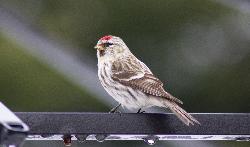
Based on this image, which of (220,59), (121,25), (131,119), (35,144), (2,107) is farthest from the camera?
(220,59)

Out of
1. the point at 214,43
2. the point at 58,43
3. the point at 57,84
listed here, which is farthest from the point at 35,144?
the point at 214,43

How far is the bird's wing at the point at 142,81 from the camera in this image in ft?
7.73

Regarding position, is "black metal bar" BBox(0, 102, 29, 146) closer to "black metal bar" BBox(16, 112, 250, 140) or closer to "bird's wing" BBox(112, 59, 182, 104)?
"black metal bar" BBox(16, 112, 250, 140)

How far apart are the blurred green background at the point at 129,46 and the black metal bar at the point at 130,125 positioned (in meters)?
2.34

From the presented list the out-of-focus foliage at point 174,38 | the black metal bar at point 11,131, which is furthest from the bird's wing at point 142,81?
the out-of-focus foliage at point 174,38

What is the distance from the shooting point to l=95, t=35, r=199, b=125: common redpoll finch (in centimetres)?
237

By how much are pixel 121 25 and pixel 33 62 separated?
1.58ft

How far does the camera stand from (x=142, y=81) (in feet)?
8.08

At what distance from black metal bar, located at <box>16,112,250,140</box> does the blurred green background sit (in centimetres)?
234

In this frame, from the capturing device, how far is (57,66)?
15.2ft

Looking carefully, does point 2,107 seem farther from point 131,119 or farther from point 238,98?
point 238,98

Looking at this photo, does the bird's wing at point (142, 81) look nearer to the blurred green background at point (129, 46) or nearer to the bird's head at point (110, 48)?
the bird's head at point (110, 48)

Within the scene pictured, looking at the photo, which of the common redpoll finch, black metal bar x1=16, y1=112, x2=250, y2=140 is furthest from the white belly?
black metal bar x1=16, y1=112, x2=250, y2=140

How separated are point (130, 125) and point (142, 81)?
0.75 m
